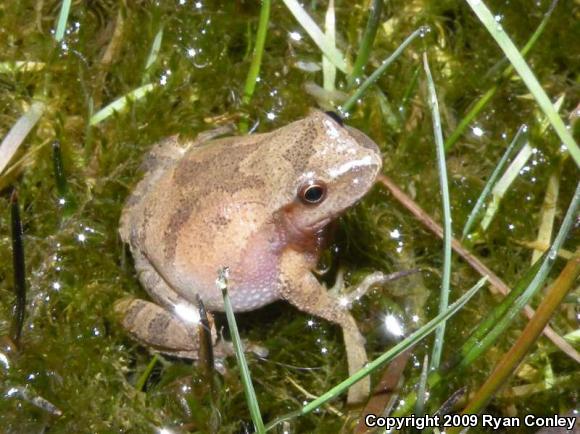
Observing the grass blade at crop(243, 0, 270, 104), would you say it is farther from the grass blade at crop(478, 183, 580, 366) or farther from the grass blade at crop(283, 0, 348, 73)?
the grass blade at crop(478, 183, 580, 366)

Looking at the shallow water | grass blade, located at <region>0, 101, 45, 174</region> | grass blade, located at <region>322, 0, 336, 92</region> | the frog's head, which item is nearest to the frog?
the frog's head

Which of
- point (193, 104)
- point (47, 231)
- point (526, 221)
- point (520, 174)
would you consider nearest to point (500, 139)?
point (520, 174)

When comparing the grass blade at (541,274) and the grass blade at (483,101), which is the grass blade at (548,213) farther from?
the grass blade at (541,274)

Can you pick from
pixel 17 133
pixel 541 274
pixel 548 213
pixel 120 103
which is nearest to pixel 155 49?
pixel 120 103

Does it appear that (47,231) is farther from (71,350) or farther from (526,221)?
(526,221)

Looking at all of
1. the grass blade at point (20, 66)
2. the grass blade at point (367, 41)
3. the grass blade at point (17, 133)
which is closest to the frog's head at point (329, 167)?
the grass blade at point (367, 41)

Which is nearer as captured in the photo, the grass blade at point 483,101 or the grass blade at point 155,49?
the grass blade at point 483,101
